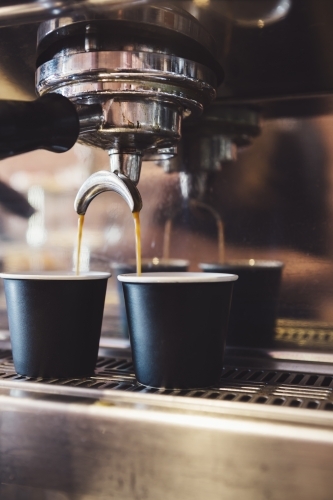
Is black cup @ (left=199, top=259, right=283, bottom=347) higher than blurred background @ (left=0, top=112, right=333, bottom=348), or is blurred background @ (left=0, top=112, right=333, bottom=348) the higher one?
blurred background @ (left=0, top=112, right=333, bottom=348)

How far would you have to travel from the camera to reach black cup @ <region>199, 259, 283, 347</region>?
0.67m

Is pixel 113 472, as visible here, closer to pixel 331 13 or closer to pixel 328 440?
pixel 328 440

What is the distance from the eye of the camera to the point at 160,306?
0.51m

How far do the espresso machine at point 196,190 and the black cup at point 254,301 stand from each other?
0.4 inches

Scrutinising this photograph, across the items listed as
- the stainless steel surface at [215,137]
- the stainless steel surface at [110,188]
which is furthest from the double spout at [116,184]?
the stainless steel surface at [215,137]

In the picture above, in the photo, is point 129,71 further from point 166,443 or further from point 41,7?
point 166,443

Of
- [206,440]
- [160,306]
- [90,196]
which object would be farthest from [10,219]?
[206,440]

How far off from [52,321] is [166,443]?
0.18 metres

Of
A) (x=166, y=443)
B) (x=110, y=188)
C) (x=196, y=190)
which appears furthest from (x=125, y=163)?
(x=166, y=443)

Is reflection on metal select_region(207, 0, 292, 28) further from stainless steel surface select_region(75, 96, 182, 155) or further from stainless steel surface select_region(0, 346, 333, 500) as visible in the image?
stainless steel surface select_region(0, 346, 333, 500)

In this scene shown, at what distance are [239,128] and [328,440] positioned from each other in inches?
15.4

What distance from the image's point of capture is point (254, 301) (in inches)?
26.8

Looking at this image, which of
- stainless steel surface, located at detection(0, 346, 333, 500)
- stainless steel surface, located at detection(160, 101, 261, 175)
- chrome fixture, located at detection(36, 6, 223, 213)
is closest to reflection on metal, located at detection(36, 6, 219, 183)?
chrome fixture, located at detection(36, 6, 223, 213)

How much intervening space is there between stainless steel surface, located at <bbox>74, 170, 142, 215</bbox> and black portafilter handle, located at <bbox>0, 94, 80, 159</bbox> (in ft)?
0.16
